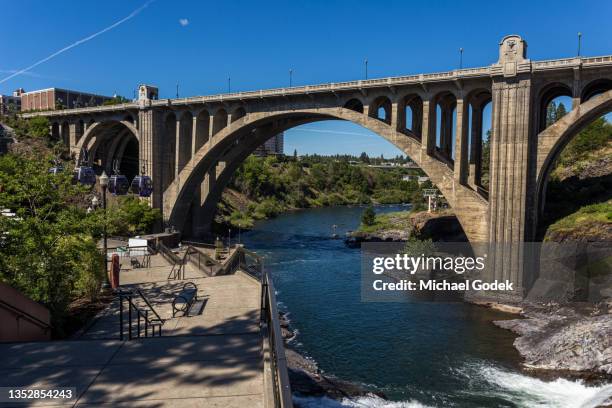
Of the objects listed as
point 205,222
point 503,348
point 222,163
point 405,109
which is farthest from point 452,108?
point 205,222

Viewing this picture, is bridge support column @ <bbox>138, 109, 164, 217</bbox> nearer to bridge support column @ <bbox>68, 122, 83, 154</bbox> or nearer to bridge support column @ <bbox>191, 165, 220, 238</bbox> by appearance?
bridge support column @ <bbox>191, 165, 220, 238</bbox>

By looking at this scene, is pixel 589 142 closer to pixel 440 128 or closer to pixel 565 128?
pixel 440 128

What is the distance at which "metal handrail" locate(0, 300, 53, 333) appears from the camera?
8414mm

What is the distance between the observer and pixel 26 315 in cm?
902

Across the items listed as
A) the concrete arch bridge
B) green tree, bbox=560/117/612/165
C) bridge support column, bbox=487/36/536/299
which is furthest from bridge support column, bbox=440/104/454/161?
green tree, bbox=560/117/612/165

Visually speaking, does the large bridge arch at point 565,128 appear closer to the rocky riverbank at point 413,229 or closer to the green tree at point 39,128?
the rocky riverbank at point 413,229

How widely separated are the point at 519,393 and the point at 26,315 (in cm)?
1430

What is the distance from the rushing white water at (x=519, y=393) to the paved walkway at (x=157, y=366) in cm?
700

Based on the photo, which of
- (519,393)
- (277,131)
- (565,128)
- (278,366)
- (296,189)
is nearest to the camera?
(278,366)

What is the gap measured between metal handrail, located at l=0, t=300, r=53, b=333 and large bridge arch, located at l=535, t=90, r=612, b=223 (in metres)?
23.0

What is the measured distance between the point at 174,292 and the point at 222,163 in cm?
3185

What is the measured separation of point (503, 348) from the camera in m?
20.2

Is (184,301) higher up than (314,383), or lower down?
higher up

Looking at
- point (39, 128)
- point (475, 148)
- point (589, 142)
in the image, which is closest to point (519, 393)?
point (475, 148)
